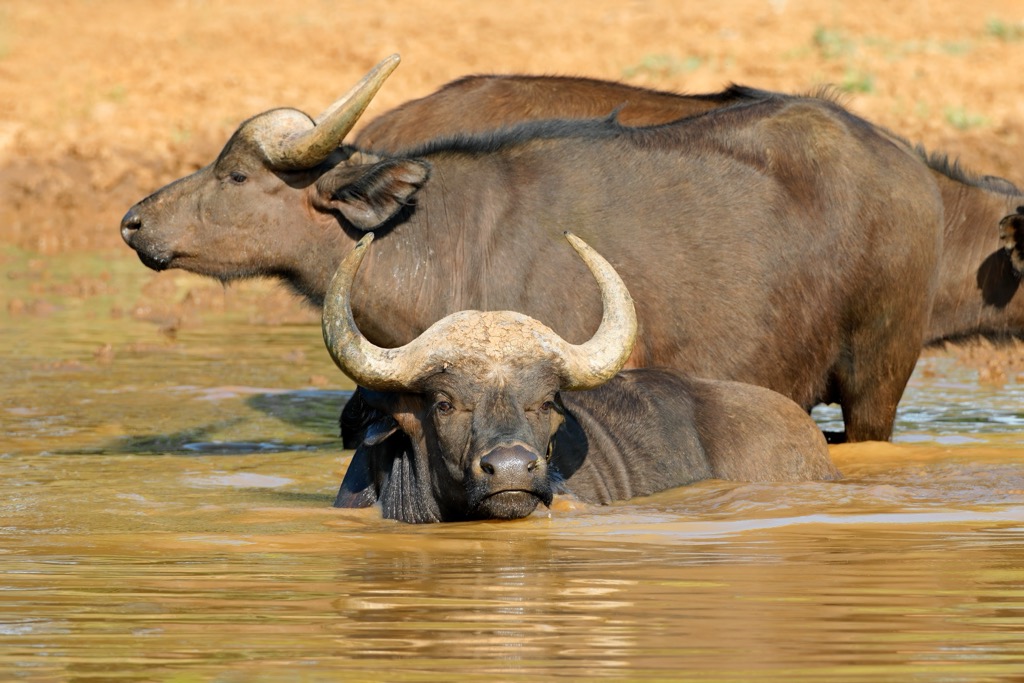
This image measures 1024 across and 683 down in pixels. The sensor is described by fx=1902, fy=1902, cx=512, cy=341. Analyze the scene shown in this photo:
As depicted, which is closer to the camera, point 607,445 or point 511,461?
point 511,461

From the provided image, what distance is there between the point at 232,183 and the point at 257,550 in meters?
2.73

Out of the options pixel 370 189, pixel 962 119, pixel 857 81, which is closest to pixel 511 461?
pixel 370 189

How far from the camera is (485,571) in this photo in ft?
21.3

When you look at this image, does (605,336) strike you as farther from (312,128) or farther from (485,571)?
(312,128)

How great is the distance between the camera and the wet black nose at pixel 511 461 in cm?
699

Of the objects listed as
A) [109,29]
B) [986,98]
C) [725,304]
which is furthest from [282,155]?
[109,29]

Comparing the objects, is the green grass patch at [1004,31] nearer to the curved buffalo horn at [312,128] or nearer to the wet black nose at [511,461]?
the curved buffalo horn at [312,128]

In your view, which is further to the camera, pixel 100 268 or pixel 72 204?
pixel 72 204

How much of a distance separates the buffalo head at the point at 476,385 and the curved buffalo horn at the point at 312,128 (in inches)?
48.6

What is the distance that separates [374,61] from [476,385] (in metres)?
19.7

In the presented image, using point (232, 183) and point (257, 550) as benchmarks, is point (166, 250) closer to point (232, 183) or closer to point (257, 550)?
point (232, 183)

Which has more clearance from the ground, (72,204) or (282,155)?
(282,155)

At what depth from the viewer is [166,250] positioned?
9.13 m

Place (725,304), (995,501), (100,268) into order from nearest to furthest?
1. (995,501)
2. (725,304)
3. (100,268)
